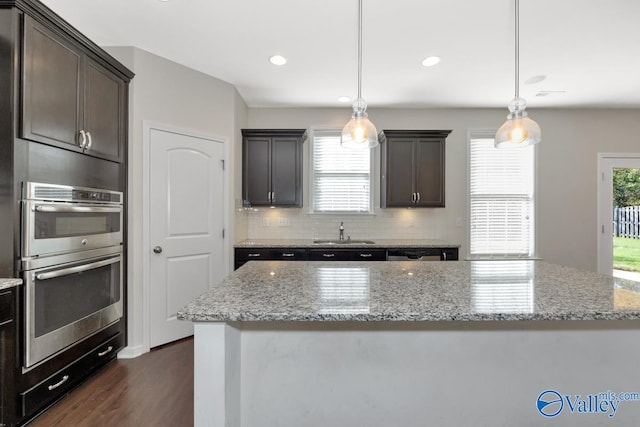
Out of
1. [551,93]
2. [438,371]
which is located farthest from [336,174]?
[438,371]

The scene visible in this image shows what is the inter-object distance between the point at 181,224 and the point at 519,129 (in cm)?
289

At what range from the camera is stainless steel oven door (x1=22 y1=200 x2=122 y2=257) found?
174 centimetres

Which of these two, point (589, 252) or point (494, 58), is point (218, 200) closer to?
point (494, 58)

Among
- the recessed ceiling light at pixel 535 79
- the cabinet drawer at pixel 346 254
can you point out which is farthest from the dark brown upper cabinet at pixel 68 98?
the recessed ceiling light at pixel 535 79

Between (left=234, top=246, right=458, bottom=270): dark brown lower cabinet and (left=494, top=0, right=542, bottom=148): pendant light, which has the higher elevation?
(left=494, top=0, right=542, bottom=148): pendant light

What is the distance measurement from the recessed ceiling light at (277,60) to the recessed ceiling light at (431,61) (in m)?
1.36

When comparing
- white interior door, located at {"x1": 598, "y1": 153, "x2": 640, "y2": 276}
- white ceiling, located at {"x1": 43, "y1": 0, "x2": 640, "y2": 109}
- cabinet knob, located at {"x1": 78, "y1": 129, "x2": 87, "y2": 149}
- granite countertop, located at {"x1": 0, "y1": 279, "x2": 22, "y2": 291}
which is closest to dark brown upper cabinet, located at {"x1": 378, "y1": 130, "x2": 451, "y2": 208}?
white ceiling, located at {"x1": 43, "y1": 0, "x2": 640, "y2": 109}

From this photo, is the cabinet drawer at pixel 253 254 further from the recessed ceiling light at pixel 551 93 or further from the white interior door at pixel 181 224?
the recessed ceiling light at pixel 551 93

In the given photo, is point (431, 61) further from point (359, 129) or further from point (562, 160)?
point (562, 160)

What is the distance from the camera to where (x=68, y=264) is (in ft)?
6.53

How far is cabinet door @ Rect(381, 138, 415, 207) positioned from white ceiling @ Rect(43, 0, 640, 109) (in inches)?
24.6

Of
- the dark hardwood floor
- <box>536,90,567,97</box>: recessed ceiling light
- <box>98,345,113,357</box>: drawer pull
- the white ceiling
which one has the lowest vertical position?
the dark hardwood floor

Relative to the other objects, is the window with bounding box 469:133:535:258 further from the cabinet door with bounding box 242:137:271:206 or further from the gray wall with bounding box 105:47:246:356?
the gray wall with bounding box 105:47:246:356

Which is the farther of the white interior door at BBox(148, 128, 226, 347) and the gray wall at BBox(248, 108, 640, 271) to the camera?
the gray wall at BBox(248, 108, 640, 271)
